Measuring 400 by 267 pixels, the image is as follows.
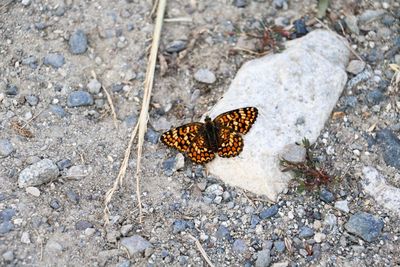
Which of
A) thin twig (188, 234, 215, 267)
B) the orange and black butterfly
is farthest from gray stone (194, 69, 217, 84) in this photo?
thin twig (188, 234, 215, 267)

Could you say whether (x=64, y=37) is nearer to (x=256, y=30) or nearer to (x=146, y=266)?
(x=256, y=30)

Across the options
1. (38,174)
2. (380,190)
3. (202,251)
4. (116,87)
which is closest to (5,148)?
(38,174)

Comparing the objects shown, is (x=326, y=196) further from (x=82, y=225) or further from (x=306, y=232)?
(x=82, y=225)

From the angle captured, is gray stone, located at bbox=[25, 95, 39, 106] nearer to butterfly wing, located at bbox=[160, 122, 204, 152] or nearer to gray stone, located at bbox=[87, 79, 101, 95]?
gray stone, located at bbox=[87, 79, 101, 95]

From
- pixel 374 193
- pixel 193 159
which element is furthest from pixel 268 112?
pixel 374 193

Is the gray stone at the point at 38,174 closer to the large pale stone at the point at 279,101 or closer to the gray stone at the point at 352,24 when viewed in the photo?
the large pale stone at the point at 279,101

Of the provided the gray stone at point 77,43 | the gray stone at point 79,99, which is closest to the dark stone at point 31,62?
the gray stone at point 77,43
